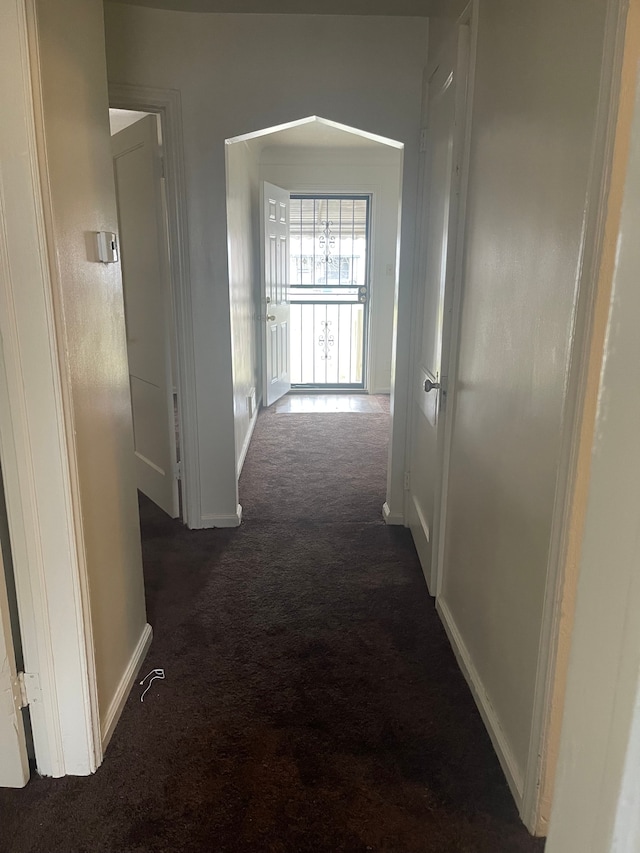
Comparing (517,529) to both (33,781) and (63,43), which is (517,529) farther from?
(63,43)

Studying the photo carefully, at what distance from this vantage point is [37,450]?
149 cm

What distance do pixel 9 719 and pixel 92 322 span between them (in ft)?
3.50

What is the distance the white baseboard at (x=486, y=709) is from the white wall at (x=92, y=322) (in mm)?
1121

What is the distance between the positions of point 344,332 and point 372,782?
5.70m

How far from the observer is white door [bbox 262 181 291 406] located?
217 inches

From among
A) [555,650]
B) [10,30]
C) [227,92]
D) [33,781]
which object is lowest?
[33,781]

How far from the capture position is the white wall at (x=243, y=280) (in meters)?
3.98

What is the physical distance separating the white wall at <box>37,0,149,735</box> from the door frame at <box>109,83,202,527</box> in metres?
1.00

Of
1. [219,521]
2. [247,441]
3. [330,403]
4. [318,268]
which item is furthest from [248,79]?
[318,268]

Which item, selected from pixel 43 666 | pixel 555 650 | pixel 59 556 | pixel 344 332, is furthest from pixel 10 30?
pixel 344 332

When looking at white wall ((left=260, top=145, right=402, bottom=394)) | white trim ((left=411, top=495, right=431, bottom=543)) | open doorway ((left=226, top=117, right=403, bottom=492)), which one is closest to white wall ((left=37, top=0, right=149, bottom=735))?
white trim ((left=411, top=495, right=431, bottom=543))

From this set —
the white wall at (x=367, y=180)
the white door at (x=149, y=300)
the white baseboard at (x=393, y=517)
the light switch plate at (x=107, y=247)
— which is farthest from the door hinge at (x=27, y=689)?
the white wall at (x=367, y=180)

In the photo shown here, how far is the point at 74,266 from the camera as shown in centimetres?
160

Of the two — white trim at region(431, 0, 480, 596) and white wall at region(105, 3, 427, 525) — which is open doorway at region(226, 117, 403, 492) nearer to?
white wall at region(105, 3, 427, 525)
